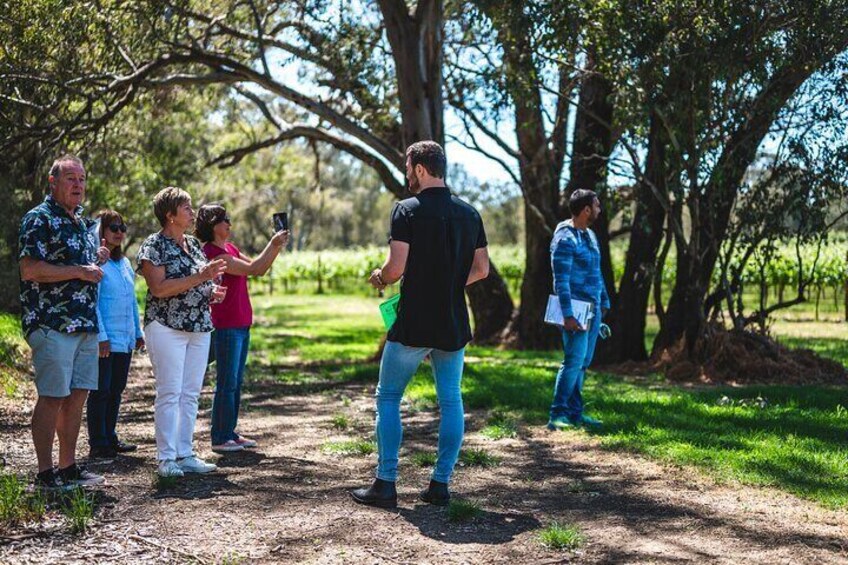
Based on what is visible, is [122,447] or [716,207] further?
[716,207]

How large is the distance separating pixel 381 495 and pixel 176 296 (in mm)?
1937

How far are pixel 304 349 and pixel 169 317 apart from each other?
444 inches

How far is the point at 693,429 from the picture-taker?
831cm

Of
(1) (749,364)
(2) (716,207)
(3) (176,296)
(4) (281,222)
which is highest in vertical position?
(2) (716,207)

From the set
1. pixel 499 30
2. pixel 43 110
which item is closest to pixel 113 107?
pixel 43 110

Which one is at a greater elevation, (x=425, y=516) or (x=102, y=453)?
(x=102, y=453)

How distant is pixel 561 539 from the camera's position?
505cm

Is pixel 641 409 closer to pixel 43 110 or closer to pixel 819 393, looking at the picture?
pixel 819 393

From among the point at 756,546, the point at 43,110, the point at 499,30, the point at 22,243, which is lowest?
the point at 756,546

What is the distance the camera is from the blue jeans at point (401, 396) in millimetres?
5680

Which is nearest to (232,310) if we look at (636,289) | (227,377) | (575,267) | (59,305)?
(227,377)

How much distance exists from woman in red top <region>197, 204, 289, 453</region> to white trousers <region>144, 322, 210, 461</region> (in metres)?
0.68

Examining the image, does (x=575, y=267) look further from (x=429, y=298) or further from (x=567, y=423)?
(x=429, y=298)

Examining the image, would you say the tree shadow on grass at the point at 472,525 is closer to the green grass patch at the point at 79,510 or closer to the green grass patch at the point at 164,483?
the green grass patch at the point at 164,483
